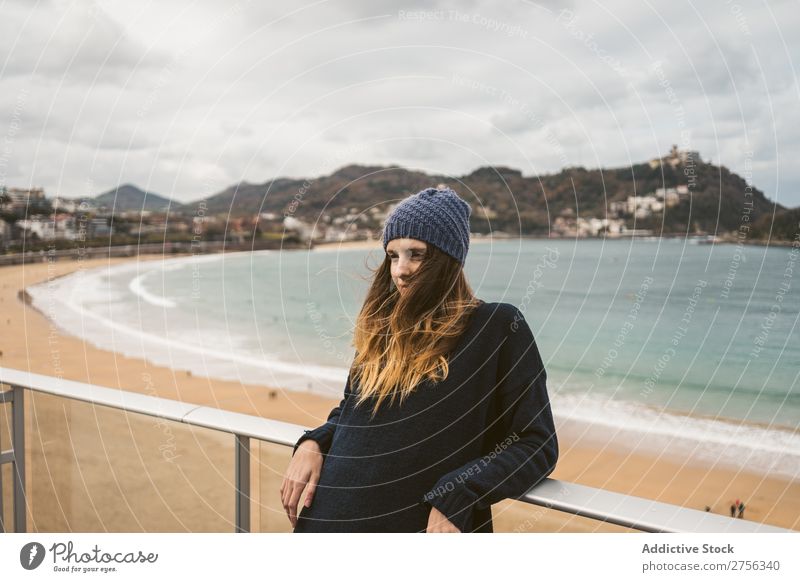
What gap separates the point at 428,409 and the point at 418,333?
0.50 ft

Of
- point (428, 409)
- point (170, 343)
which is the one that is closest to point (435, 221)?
point (428, 409)

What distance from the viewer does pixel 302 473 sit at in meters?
1.30

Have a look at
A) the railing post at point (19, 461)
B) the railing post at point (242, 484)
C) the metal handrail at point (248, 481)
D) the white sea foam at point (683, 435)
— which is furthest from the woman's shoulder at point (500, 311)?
the white sea foam at point (683, 435)

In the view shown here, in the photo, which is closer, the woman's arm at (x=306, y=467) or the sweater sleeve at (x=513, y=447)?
the sweater sleeve at (x=513, y=447)

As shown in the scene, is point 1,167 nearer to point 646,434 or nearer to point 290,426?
point 290,426

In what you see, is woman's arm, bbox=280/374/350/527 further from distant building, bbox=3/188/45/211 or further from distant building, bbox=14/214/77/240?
distant building, bbox=14/214/77/240

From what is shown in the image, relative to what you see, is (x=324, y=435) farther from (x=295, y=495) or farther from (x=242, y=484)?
(x=242, y=484)

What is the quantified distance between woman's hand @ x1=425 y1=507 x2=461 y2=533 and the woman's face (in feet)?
1.39

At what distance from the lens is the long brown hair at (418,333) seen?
122 centimetres

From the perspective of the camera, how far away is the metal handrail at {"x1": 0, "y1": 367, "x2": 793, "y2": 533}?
1025 millimetres

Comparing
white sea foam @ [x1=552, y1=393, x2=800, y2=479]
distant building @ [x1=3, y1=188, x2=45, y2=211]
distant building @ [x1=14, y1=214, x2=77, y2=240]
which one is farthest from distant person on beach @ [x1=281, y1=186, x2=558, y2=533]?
white sea foam @ [x1=552, y1=393, x2=800, y2=479]

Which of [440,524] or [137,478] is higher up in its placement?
[440,524]

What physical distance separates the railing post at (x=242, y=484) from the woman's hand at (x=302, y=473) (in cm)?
18

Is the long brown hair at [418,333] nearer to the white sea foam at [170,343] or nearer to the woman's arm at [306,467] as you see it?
the woman's arm at [306,467]
